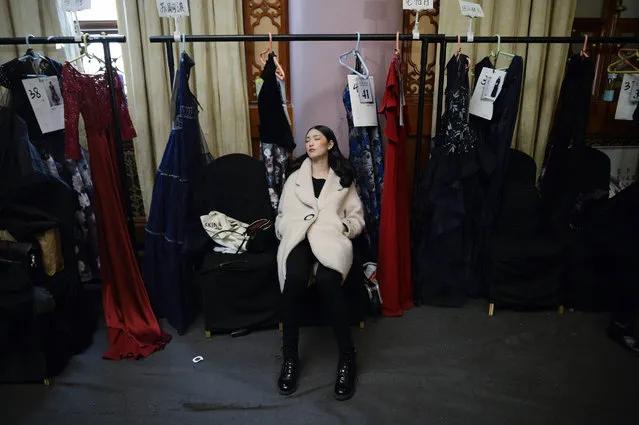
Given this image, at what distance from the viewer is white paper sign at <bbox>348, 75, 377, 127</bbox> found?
222 centimetres

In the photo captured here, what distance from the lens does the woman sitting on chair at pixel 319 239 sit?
6.42 feet

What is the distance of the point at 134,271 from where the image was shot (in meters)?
2.21

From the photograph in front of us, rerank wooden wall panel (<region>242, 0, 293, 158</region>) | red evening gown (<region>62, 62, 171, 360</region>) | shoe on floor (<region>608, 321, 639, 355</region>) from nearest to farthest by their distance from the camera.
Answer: red evening gown (<region>62, 62, 171, 360</region>)
shoe on floor (<region>608, 321, 639, 355</region>)
wooden wall panel (<region>242, 0, 293, 158</region>)

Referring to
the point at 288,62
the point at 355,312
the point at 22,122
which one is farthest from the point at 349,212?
the point at 22,122

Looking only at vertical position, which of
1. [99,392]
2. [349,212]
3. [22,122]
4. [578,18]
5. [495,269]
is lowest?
[99,392]

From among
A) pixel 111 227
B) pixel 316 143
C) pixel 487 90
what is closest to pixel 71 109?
pixel 111 227

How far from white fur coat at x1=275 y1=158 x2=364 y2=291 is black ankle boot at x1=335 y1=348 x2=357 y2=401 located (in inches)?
13.1

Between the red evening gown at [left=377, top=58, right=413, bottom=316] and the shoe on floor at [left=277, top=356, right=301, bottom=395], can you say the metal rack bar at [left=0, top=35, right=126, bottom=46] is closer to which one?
the red evening gown at [left=377, top=58, right=413, bottom=316]

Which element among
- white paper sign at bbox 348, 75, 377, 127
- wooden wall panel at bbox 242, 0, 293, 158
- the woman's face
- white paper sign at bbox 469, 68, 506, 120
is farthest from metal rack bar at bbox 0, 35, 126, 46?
white paper sign at bbox 469, 68, 506, 120

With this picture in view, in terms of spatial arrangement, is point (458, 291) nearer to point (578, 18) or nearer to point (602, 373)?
point (602, 373)

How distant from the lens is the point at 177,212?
7.18 ft

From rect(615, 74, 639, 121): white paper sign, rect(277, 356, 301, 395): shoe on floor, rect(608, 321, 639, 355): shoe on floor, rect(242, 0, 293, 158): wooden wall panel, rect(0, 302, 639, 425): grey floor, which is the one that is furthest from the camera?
rect(242, 0, 293, 158): wooden wall panel

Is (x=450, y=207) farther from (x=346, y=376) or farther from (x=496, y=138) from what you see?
(x=346, y=376)

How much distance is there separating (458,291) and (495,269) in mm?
247
